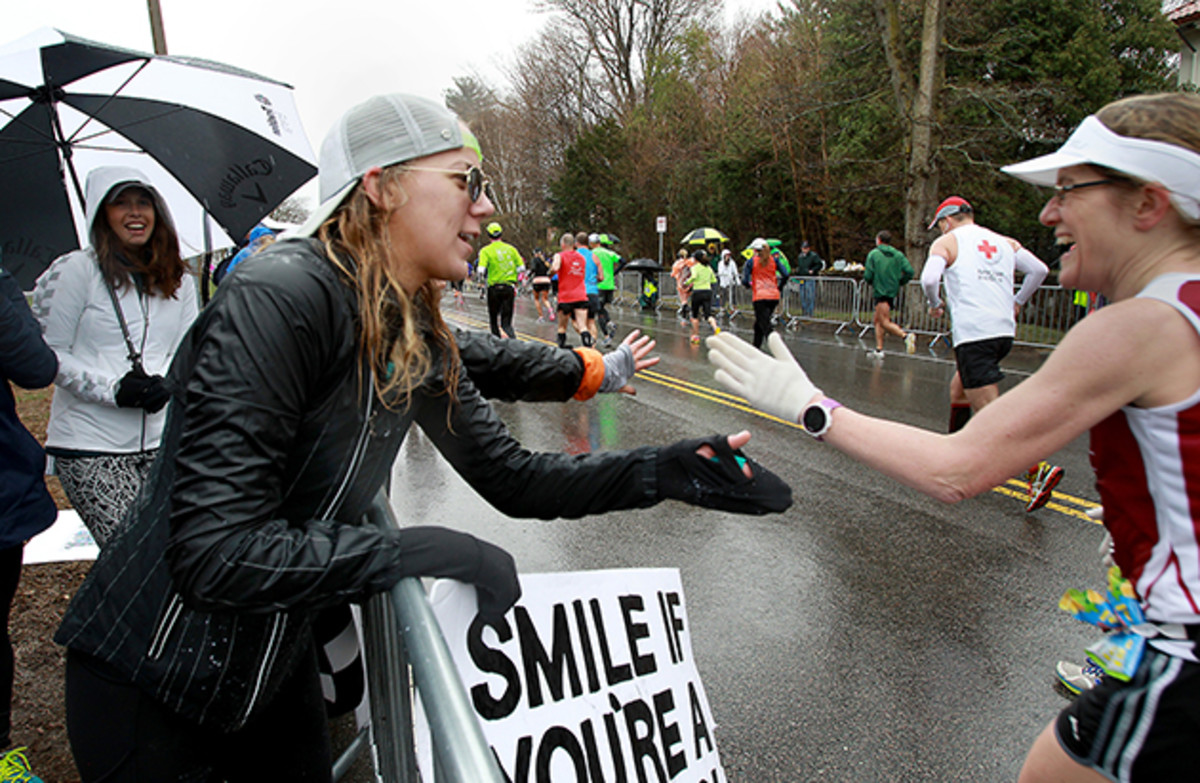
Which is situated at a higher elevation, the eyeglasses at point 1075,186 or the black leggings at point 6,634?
the eyeglasses at point 1075,186

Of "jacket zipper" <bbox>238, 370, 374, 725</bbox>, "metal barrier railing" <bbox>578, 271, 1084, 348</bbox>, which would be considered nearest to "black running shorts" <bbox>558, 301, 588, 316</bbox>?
"metal barrier railing" <bbox>578, 271, 1084, 348</bbox>

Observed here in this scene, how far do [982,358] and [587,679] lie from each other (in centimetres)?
560

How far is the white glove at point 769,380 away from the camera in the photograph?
1.90 m

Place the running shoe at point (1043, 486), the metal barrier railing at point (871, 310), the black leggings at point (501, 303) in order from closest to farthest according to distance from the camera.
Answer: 1. the running shoe at point (1043, 486)
2. the black leggings at point (501, 303)
3. the metal barrier railing at point (871, 310)

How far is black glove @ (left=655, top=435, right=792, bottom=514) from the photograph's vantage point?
1.84 meters

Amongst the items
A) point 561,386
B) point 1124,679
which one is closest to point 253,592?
point 561,386

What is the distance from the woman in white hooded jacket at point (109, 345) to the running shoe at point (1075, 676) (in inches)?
147

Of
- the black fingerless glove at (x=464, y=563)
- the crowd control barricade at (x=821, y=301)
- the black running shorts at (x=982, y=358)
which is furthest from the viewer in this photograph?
the crowd control barricade at (x=821, y=301)

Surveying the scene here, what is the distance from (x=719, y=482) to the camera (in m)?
1.84

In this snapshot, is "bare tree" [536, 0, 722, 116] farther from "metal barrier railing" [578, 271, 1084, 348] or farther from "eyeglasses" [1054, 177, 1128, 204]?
"eyeglasses" [1054, 177, 1128, 204]

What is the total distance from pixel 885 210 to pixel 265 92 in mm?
20479

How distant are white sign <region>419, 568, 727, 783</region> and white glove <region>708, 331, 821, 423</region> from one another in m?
0.49

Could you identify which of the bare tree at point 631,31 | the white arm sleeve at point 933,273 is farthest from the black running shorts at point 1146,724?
the bare tree at point 631,31

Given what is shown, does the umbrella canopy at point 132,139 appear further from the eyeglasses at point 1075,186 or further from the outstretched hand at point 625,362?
the eyeglasses at point 1075,186
